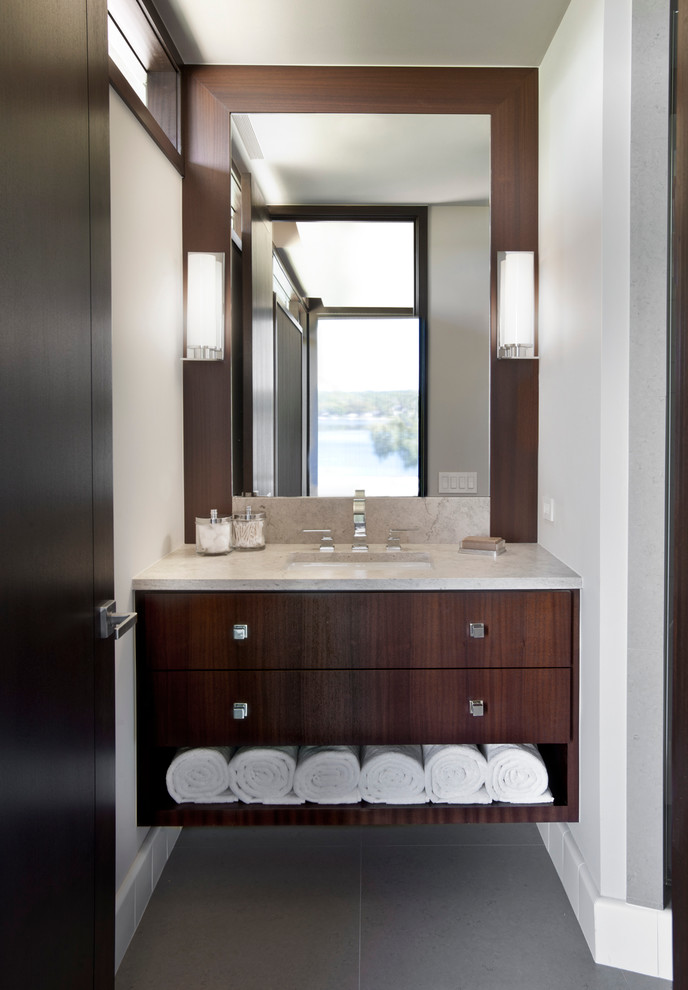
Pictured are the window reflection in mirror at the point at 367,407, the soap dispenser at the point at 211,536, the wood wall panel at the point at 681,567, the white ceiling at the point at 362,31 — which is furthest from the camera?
the window reflection in mirror at the point at 367,407

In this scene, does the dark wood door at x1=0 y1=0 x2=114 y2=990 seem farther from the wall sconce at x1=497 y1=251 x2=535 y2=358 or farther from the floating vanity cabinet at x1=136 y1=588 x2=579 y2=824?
the wall sconce at x1=497 y1=251 x2=535 y2=358

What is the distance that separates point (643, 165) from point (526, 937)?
6.24 ft

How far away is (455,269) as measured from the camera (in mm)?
2535

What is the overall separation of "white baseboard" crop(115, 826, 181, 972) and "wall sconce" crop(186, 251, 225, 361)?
4.81ft

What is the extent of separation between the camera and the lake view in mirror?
8.20 feet

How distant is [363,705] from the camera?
6.51 ft

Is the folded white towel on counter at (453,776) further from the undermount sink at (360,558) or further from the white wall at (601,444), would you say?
the undermount sink at (360,558)

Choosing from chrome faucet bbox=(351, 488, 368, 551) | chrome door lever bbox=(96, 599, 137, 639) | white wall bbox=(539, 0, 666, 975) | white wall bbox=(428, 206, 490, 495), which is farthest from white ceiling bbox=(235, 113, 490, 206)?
chrome door lever bbox=(96, 599, 137, 639)

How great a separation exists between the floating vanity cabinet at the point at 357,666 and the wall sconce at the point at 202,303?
878 millimetres

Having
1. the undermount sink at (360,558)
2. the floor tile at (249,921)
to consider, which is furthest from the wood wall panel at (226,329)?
the floor tile at (249,921)

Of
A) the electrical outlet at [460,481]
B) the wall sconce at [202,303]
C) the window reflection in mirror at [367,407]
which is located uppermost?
the wall sconce at [202,303]

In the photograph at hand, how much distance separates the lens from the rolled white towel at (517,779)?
2.01m

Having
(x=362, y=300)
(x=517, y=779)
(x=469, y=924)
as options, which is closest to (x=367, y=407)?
(x=362, y=300)

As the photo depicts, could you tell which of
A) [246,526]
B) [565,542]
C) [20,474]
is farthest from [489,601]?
[20,474]
